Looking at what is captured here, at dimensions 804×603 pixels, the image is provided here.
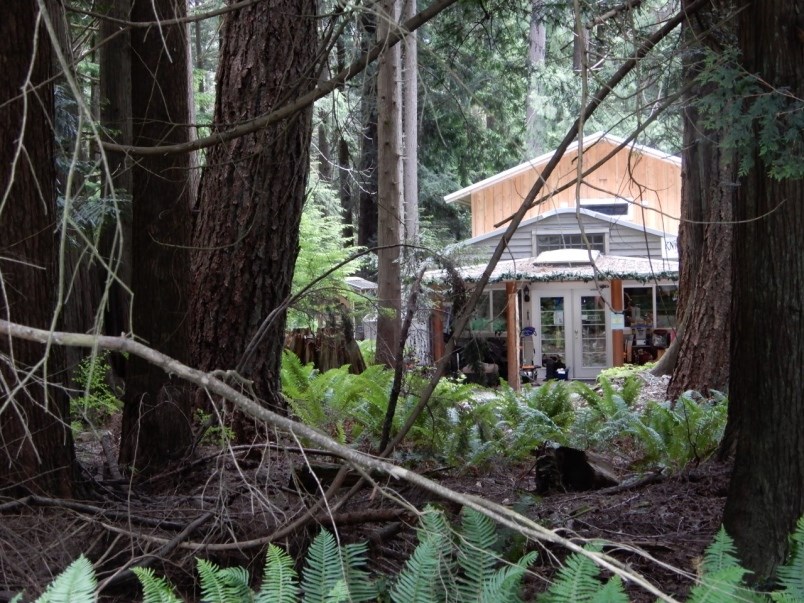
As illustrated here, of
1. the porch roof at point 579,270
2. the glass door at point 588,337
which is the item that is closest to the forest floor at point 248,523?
the porch roof at point 579,270

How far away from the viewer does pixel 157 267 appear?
17.6 ft

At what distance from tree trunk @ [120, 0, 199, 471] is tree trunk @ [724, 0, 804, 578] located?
10.5ft

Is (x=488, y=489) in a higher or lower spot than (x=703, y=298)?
lower

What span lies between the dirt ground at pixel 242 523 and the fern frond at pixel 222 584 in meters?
0.14

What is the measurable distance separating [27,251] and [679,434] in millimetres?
5700

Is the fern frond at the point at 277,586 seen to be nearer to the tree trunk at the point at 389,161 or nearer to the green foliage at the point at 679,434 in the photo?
the green foliage at the point at 679,434

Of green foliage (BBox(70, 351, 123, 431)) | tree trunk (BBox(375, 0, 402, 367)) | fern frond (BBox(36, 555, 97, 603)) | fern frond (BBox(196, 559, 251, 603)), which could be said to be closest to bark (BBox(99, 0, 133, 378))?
green foliage (BBox(70, 351, 123, 431))

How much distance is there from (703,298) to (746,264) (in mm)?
6596

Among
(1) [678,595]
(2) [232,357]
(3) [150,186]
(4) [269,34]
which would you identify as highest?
(4) [269,34]

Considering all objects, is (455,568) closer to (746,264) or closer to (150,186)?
(746,264)

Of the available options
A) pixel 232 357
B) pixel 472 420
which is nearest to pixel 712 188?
pixel 472 420

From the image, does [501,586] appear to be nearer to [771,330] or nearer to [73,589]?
[73,589]

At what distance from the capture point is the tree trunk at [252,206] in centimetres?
668

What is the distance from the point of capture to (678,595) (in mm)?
4391
